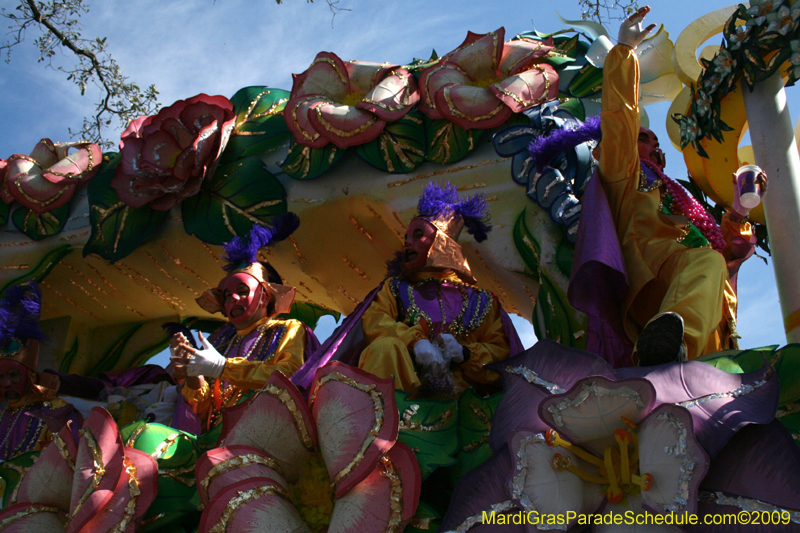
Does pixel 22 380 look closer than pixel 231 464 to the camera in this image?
No

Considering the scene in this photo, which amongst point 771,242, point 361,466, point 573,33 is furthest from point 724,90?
point 361,466

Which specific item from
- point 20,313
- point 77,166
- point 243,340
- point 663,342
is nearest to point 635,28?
point 663,342

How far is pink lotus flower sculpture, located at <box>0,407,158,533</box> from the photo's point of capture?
329 cm

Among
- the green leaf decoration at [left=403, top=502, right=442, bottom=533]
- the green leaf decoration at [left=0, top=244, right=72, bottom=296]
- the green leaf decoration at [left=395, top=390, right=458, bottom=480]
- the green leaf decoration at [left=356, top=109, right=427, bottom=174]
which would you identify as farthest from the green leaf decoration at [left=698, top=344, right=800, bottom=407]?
the green leaf decoration at [left=0, top=244, right=72, bottom=296]

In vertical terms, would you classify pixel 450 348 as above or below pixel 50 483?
above

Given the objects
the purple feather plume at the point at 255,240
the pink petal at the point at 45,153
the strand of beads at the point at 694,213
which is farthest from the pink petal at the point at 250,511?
the pink petal at the point at 45,153

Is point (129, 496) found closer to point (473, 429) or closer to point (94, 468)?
point (94, 468)

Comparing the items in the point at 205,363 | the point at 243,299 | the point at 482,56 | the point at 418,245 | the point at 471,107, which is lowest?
the point at 205,363

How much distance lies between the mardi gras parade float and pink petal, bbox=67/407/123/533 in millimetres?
11

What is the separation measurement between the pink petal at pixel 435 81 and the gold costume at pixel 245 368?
4.44 feet

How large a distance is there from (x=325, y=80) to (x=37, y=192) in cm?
196

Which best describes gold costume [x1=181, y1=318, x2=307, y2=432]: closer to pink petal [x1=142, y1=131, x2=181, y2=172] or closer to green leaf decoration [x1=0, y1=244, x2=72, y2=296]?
pink petal [x1=142, y1=131, x2=181, y2=172]

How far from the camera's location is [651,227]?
13.0 feet

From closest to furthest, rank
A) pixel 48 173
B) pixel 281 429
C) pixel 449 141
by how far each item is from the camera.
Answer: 1. pixel 281 429
2. pixel 449 141
3. pixel 48 173
